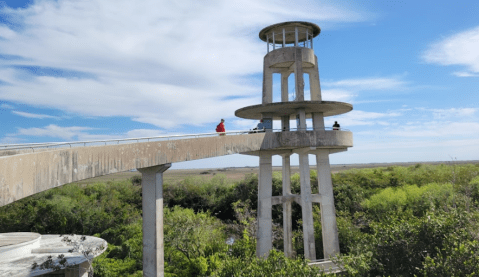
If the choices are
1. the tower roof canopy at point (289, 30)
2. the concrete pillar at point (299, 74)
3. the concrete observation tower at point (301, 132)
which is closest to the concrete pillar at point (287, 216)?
the concrete observation tower at point (301, 132)

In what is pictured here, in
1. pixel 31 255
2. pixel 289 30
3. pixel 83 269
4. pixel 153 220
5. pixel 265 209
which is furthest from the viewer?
pixel 289 30

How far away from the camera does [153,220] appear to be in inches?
493

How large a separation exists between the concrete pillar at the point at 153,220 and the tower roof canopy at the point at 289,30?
1224 centimetres

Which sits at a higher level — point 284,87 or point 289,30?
point 289,30

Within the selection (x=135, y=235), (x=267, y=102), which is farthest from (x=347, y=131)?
(x=135, y=235)

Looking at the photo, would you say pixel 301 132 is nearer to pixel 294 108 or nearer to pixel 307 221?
pixel 294 108

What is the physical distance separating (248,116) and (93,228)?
25.4 metres

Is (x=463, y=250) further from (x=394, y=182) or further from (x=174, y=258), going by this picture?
(x=394, y=182)

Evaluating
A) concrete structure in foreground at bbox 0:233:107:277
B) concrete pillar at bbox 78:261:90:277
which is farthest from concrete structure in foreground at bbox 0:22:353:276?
concrete pillar at bbox 78:261:90:277

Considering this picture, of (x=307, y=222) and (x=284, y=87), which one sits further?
(x=284, y=87)

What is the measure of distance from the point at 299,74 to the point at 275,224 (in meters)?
20.3

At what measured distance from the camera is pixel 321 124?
67.1 ft

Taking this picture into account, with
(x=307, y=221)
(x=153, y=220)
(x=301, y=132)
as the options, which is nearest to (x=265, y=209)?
(x=307, y=221)

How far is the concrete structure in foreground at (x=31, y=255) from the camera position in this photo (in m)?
15.7
